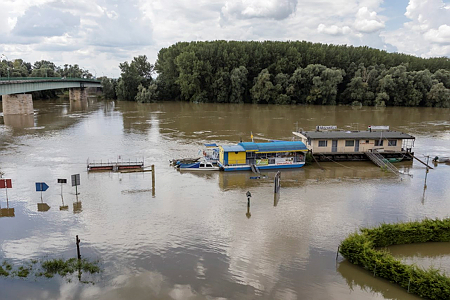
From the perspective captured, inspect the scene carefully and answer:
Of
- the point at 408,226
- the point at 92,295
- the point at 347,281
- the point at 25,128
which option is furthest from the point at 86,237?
the point at 25,128

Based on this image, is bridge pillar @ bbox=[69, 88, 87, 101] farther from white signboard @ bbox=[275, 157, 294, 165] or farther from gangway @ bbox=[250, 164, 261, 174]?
white signboard @ bbox=[275, 157, 294, 165]

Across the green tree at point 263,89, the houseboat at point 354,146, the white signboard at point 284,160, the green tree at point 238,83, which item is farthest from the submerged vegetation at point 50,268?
the green tree at point 238,83

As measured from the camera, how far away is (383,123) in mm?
80125

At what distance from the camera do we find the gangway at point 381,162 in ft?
137

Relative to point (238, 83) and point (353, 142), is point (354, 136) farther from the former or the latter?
point (238, 83)

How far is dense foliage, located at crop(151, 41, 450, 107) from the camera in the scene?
119750 mm

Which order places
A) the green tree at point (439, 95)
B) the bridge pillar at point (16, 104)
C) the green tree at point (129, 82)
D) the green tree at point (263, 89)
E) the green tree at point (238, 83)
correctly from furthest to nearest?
the green tree at point (129, 82), the green tree at point (238, 83), the green tree at point (263, 89), the green tree at point (439, 95), the bridge pillar at point (16, 104)

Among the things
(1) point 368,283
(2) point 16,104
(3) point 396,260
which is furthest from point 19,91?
(3) point 396,260

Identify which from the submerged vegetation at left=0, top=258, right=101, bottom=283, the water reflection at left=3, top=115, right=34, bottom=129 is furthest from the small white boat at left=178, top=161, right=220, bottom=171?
the water reflection at left=3, top=115, right=34, bottom=129

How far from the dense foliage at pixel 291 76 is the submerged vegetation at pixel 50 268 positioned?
107m

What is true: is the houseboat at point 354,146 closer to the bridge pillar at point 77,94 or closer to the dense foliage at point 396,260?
the dense foliage at point 396,260

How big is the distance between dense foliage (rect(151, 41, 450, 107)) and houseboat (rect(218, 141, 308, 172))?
81.5 meters

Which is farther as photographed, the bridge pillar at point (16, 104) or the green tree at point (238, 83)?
the green tree at point (238, 83)

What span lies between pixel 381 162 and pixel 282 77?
85.1 m
